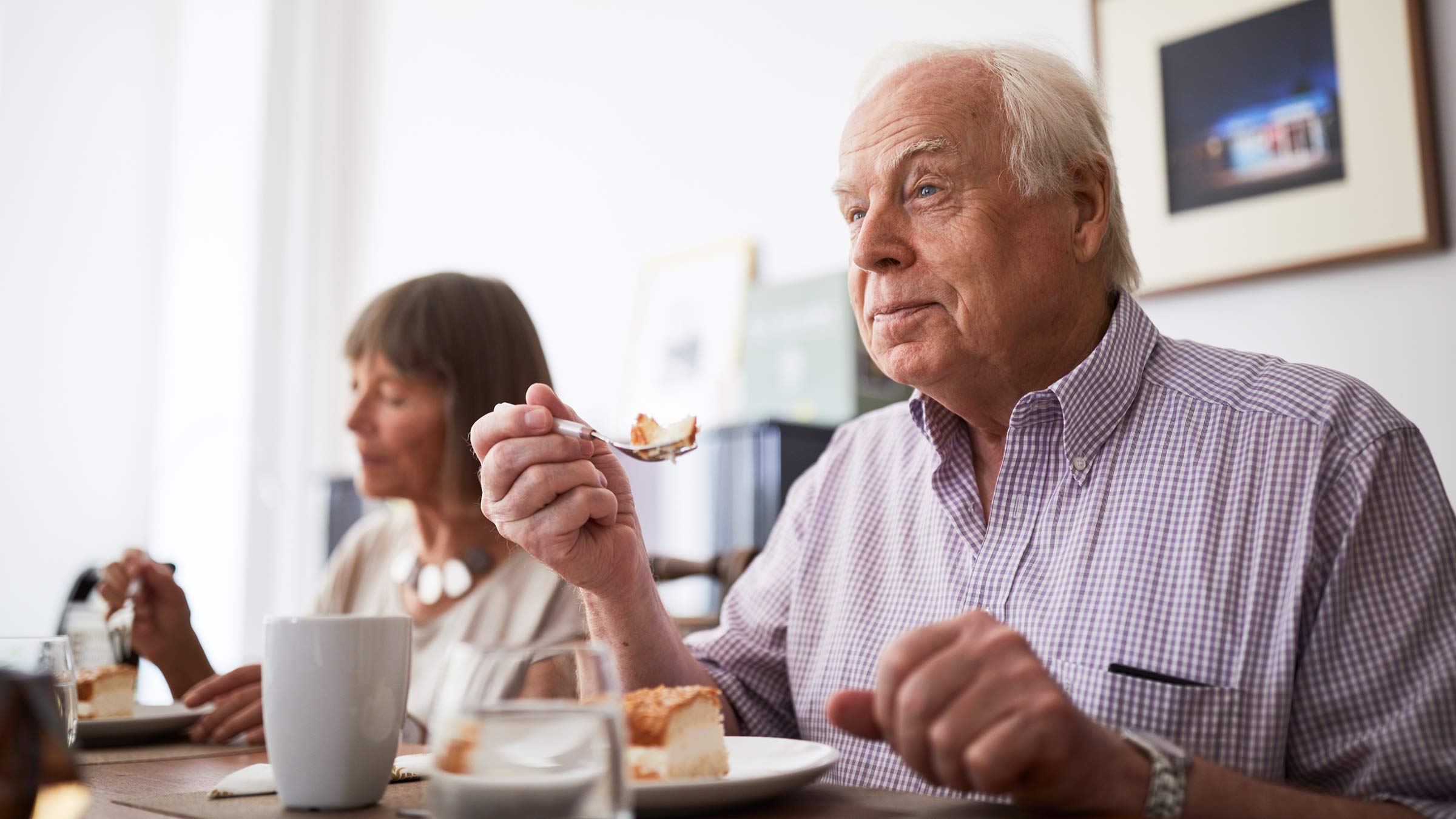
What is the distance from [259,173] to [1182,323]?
3422 millimetres

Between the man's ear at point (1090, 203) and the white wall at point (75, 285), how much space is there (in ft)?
12.1

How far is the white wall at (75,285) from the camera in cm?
391

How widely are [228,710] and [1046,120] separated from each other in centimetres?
117

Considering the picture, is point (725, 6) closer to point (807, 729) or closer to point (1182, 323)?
point (1182, 323)

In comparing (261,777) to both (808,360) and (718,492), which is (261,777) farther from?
(808,360)

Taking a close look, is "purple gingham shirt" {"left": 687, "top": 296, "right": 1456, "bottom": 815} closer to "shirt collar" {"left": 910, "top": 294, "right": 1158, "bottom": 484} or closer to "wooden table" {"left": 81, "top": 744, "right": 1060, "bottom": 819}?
"shirt collar" {"left": 910, "top": 294, "right": 1158, "bottom": 484}

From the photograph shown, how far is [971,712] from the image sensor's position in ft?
2.44

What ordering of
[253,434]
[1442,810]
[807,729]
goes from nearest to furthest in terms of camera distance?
[1442,810]
[807,729]
[253,434]

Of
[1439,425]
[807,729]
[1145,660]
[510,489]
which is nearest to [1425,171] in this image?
[1439,425]

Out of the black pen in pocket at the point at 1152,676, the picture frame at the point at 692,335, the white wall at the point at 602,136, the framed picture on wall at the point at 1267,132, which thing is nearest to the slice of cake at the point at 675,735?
the black pen in pocket at the point at 1152,676

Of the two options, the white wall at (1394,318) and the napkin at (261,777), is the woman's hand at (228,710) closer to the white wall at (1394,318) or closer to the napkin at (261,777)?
the napkin at (261,777)

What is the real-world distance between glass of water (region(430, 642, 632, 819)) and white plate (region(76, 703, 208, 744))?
946 millimetres

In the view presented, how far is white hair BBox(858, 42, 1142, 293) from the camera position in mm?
1337

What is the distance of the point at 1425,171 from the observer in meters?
1.80
